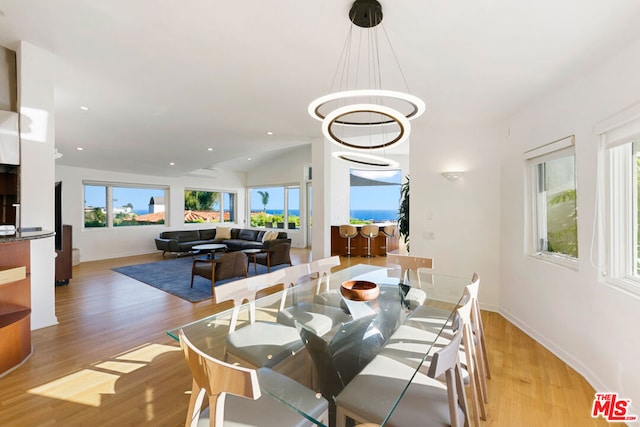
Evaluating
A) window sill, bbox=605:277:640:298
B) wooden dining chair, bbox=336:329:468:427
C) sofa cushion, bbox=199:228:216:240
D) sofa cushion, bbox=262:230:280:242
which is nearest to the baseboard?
window sill, bbox=605:277:640:298

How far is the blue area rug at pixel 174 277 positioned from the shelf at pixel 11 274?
2.01 m

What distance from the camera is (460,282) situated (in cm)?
285

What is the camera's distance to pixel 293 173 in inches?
387

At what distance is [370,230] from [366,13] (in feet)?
19.9

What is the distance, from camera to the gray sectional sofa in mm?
7453

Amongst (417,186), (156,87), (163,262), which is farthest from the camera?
(163,262)

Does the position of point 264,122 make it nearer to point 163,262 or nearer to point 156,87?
point 156,87

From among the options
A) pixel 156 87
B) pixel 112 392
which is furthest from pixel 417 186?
pixel 112 392

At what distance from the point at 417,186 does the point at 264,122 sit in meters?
2.63

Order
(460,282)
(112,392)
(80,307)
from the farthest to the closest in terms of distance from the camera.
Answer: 1. (80,307)
2. (460,282)
3. (112,392)

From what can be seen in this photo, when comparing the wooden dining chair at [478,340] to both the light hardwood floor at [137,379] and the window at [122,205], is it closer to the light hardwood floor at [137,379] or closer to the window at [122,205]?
the light hardwood floor at [137,379]

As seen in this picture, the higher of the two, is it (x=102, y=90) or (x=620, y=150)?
(x=102, y=90)

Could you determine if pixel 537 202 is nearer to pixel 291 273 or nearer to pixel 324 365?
pixel 291 273

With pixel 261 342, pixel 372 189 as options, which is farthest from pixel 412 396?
pixel 372 189
